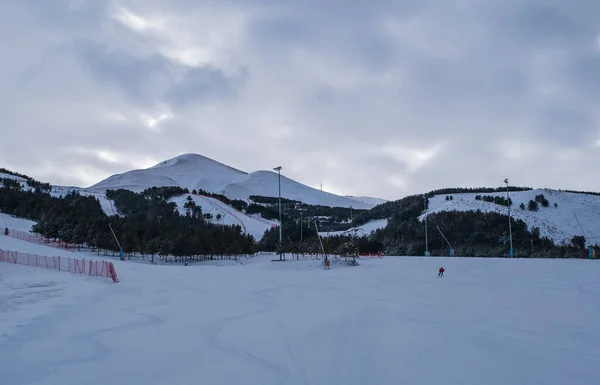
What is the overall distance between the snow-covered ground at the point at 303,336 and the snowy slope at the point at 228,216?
5178 cm

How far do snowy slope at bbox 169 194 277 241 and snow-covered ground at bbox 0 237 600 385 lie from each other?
5178 centimetres

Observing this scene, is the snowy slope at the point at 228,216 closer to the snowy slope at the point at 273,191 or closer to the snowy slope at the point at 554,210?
the snowy slope at the point at 554,210

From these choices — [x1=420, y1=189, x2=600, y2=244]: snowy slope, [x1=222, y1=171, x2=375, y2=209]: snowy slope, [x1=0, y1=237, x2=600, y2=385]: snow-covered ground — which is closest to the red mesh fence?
[x1=0, y1=237, x2=600, y2=385]: snow-covered ground

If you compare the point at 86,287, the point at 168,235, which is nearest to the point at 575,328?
the point at 86,287

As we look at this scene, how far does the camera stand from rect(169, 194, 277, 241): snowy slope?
6944 centimetres

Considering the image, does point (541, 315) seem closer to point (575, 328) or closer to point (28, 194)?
point (575, 328)

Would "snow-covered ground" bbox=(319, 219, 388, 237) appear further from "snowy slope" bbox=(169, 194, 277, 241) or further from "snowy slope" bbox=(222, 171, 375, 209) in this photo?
"snowy slope" bbox=(222, 171, 375, 209)

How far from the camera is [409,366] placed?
7312mm

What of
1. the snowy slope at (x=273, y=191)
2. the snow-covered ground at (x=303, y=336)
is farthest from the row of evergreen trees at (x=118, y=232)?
the snowy slope at (x=273, y=191)

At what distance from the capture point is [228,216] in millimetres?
73062

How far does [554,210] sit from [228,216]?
172ft

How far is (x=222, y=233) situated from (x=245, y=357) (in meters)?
39.7

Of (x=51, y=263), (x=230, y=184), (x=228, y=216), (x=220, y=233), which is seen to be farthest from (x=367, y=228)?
(x=230, y=184)

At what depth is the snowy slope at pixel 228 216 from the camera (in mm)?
69438
